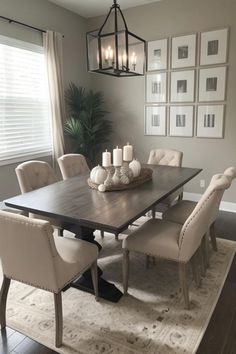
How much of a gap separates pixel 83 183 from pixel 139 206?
0.82 meters

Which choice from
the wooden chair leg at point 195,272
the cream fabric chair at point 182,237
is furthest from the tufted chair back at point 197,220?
the wooden chair leg at point 195,272

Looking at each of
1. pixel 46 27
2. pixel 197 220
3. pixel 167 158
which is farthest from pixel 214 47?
pixel 197 220

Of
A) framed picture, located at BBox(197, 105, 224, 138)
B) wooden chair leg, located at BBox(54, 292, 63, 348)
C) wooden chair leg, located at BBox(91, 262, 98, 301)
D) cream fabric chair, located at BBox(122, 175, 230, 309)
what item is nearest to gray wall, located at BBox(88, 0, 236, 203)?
framed picture, located at BBox(197, 105, 224, 138)

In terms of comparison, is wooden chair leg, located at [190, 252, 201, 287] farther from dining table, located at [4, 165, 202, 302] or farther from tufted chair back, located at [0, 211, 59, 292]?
tufted chair back, located at [0, 211, 59, 292]

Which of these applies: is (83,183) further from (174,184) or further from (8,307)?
(8,307)

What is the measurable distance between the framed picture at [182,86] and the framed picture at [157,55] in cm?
24

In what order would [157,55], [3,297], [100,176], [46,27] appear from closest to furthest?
[3,297], [100,176], [46,27], [157,55]

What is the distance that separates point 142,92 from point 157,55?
57 centimetres

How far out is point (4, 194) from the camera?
3.66 meters

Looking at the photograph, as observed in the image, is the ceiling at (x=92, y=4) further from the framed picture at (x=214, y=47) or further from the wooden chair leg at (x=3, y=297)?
the wooden chair leg at (x=3, y=297)

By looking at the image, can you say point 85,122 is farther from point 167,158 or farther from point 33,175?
point 33,175

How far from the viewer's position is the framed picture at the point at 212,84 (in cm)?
381

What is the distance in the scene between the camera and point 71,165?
10.7 feet

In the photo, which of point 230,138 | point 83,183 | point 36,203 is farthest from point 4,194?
point 230,138
